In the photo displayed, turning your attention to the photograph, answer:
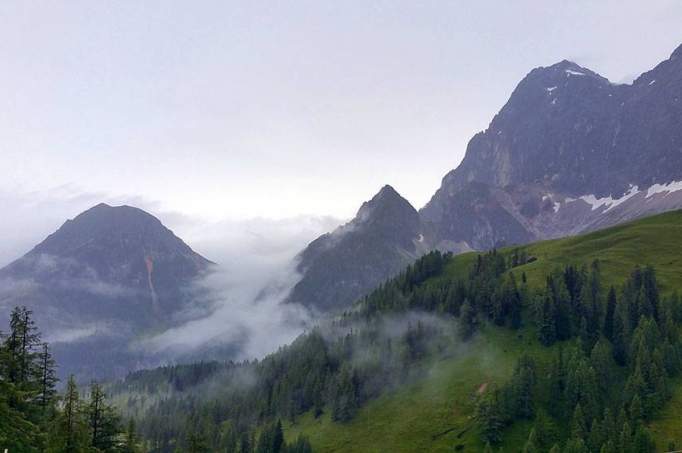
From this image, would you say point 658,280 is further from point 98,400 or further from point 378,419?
point 98,400

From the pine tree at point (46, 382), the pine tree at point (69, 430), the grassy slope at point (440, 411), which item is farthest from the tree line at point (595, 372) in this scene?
the pine tree at point (69, 430)

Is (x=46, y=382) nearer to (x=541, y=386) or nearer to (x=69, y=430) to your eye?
(x=69, y=430)

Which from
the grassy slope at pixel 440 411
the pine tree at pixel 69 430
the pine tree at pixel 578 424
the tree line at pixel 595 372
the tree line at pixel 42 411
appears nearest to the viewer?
the pine tree at pixel 69 430

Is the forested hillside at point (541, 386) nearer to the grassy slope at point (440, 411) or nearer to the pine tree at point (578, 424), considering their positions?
the pine tree at point (578, 424)

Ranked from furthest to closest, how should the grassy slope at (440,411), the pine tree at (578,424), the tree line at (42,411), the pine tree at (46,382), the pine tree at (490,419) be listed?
the grassy slope at (440,411), the pine tree at (490,419), the pine tree at (578,424), the pine tree at (46,382), the tree line at (42,411)

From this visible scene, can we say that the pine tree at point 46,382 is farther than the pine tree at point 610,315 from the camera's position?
No

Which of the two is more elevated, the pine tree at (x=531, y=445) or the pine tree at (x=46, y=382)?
the pine tree at (x=46, y=382)

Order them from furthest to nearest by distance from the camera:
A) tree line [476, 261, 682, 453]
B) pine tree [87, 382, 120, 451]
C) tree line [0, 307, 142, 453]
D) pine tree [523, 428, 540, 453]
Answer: tree line [476, 261, 682, 453], pine tree [523, 428, 540, 453], pine tree [87, 382, 120, 451], tree line [0, 307, 142, 453]

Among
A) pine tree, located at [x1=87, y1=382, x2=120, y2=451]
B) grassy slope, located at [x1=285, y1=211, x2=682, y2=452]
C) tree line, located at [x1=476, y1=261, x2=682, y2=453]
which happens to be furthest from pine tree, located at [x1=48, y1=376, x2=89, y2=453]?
grassy slope, located at [x1=285, y1=211, x2=682, y2=452]

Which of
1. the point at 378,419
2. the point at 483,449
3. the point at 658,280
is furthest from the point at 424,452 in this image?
the point at 658,280

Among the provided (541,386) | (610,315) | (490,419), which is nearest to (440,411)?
(490,419)

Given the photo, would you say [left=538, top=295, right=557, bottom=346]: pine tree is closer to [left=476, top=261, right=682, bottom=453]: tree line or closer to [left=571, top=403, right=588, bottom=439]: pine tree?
[left=476, top=261, right=682, bottom=453]: tree line

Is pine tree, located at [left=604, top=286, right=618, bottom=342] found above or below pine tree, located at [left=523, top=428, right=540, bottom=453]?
above

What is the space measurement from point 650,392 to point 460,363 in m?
58.5
